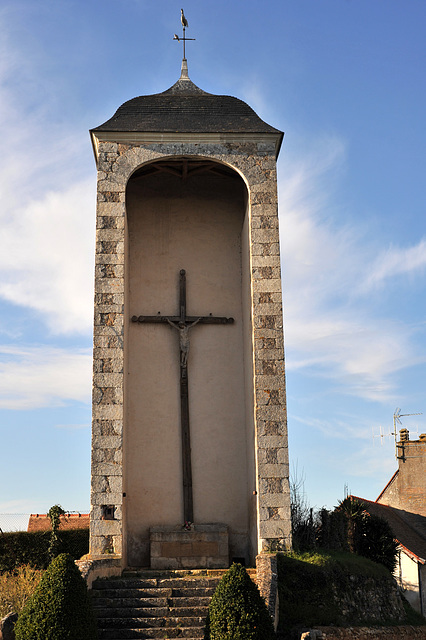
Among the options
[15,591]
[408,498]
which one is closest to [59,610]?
[15,591]

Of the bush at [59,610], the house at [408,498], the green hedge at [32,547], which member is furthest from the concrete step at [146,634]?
the house at [408,498]

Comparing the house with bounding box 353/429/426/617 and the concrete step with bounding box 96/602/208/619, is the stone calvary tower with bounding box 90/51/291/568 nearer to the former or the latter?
the concrete step with bounding box 96/602/208/619

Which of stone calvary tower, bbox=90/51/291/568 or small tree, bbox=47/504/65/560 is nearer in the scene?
stone calvary tower, bbox=90/51/291/568

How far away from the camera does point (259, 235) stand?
10523 mm

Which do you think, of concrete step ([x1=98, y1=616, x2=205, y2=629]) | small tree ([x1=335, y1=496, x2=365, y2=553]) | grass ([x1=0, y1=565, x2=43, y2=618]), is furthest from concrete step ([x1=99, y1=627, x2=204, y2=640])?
small tree ([x1=335, y1=496, x2=365, y2=553])

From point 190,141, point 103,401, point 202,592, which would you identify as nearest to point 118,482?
point 103,401

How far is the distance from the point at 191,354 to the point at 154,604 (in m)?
4.45

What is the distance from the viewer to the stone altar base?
10.0 metres

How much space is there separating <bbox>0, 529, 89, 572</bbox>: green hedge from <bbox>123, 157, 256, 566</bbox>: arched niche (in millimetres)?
2156

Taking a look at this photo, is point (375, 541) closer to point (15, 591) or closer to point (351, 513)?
point (351, 513)

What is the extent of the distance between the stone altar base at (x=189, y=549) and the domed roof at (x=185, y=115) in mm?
5837

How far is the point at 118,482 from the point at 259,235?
3.96 m

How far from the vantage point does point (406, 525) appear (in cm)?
2053

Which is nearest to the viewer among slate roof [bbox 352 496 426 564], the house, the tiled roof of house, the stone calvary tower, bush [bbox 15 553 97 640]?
bush [bbox 15 553 97 640]
